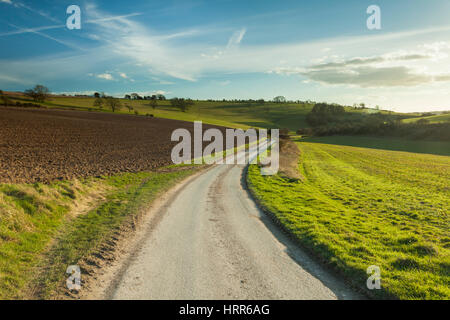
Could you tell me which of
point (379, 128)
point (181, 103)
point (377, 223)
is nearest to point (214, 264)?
point (377, 223)

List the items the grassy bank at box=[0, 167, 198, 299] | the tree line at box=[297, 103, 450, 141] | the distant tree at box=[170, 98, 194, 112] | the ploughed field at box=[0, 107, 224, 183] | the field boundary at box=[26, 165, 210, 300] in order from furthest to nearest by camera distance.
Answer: the distant tree at box=[170, 98, 194, 112]
the tree line at box=[297, 103, 450, 141]
the ploughed field at box=[0, 107, 224, 183]
the grassy bank at box=[0, 167, 198, 299]
the field boundary at box=[26, 165, 210, 300]

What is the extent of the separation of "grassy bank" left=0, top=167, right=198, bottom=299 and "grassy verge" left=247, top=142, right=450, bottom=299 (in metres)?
9.39

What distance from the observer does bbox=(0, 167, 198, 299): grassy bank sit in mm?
8352

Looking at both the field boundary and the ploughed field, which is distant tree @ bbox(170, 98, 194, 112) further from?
the field boundary

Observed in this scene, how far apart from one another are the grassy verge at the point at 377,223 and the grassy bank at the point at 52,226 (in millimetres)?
9395

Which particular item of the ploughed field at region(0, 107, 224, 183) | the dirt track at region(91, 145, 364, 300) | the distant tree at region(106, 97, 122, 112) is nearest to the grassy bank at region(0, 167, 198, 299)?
the dirt track at region(91, 145, 364, 300)

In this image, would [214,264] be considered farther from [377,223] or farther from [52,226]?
[377,223]

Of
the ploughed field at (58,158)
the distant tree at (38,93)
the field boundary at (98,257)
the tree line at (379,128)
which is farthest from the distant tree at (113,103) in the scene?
the field boundary at (98,257)

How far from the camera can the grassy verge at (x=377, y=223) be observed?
→ 342 inches

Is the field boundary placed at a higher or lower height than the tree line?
lower

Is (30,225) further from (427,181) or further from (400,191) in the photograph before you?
(427,181)
